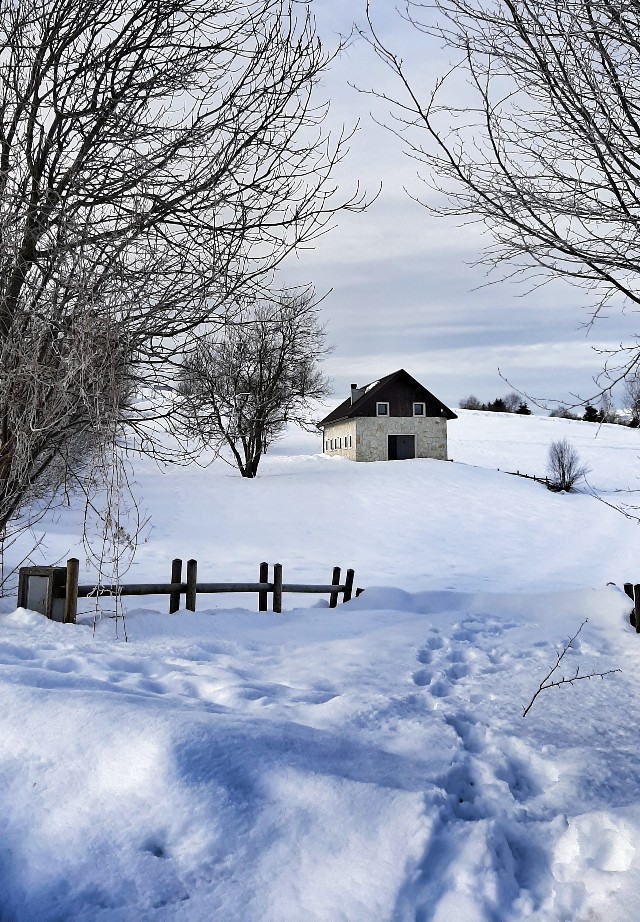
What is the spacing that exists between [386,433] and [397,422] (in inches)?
34.8

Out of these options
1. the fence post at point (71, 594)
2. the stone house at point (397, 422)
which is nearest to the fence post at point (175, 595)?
the fence post at point (71, 594)

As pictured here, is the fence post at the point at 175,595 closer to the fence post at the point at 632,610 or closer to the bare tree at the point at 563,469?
the fence post at the point at 632,610

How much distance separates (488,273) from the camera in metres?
5.21

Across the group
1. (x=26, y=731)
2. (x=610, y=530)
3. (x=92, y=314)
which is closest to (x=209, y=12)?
(x=92, y=314)

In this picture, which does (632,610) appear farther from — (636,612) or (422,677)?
(422,677)

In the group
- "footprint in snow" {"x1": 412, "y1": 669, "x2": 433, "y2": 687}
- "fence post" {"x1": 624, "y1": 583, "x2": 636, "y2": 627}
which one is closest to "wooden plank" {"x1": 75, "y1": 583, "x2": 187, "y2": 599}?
"footprint in snow" {"x1": 412, "y1": 669, "x2": 433, "y2": 687}

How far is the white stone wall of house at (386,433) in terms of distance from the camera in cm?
3953

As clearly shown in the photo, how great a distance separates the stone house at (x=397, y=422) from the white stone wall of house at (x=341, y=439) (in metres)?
0.36

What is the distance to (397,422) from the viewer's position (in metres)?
39.7

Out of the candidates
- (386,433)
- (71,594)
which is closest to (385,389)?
(386,433)

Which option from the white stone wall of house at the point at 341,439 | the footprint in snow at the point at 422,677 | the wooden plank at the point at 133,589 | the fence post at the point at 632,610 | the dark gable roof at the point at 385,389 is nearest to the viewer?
the footprint in snow at the point at 422,677

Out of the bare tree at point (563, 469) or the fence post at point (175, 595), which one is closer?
the fence post at point (175, 595)

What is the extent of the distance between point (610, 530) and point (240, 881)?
Answer: 27.0 m

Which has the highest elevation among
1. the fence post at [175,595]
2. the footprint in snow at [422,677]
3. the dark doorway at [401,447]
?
the dark doorway at [401,447]
